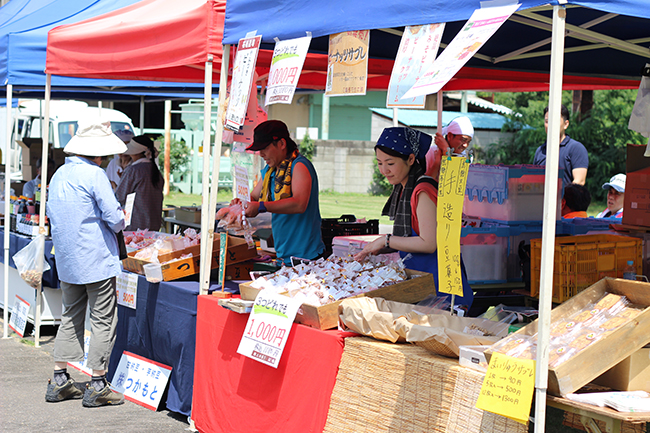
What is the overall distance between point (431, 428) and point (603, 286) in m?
0.95

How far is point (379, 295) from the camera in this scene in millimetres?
3395

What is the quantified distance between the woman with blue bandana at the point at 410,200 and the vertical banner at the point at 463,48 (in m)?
1.03

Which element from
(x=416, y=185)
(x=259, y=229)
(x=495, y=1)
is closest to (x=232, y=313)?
(x=416, y=185)

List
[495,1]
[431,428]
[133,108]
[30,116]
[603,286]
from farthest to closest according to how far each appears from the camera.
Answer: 1. [133,108]
2. [30,116]
3. [603,286]
4. [431,428]
5. [495,1]

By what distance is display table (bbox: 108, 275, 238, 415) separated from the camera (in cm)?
426

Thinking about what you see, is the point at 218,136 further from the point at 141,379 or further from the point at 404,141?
the point at 141,379

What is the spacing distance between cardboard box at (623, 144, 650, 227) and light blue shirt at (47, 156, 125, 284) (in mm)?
3471

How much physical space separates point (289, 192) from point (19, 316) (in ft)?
12.3

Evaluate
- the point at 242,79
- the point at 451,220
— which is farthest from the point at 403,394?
the point at 242,79

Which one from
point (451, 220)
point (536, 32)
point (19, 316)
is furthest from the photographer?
point (19, 316)

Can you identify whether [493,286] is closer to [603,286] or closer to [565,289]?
[565,289]

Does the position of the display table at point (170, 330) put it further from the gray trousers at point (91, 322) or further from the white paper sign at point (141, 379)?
the gray trousers at point (91, 322)

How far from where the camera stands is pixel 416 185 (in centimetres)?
355

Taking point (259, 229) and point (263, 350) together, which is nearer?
point (263, 350)
